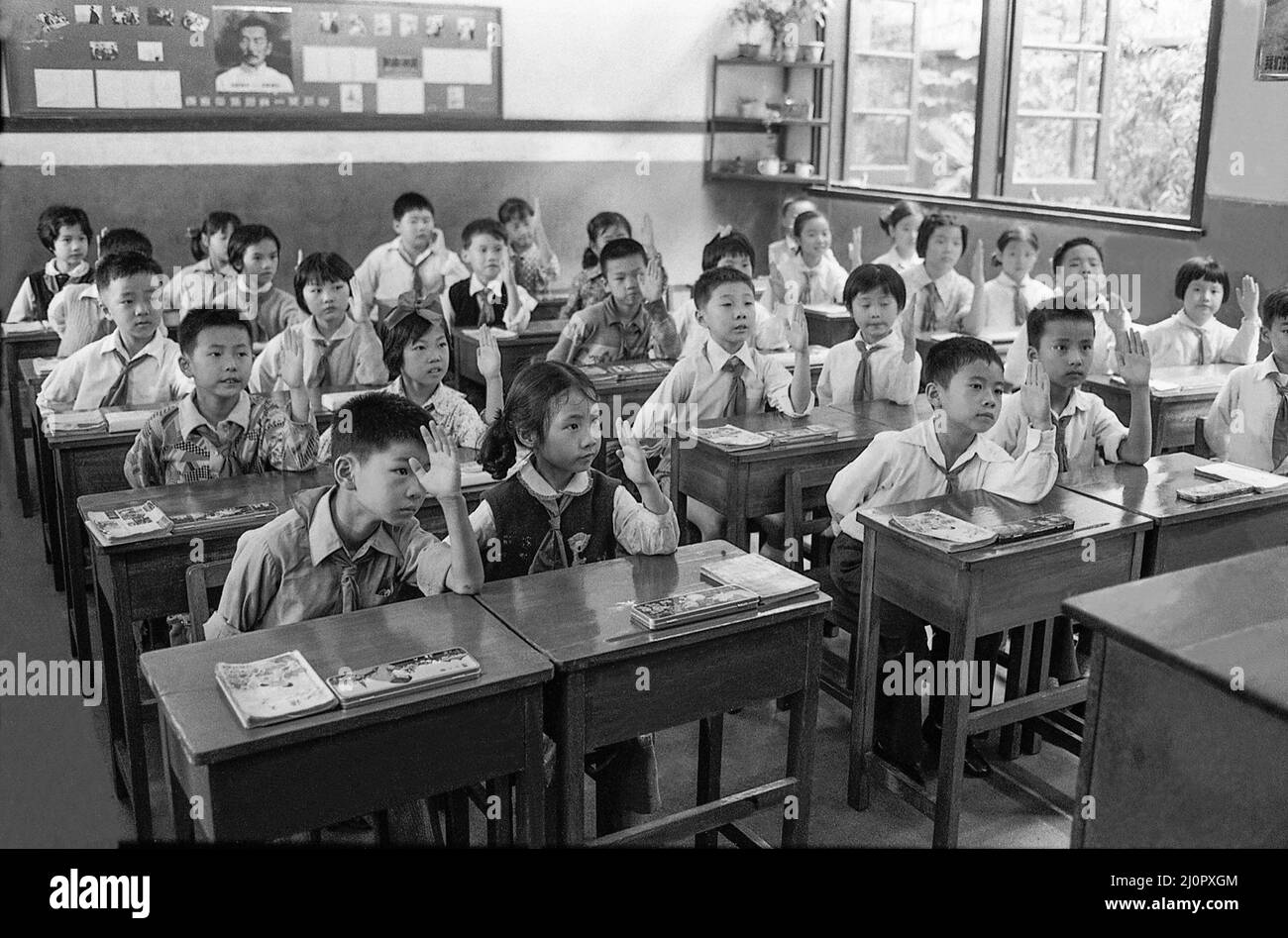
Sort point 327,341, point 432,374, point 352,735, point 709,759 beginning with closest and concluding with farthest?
1. point 352,735
2. point 709,759
3. point 432,374
4. point 327,341

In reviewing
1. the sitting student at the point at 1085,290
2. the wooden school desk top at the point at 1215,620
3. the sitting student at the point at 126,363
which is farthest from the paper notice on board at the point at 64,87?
the wooden school desk top at the point at 1215,620

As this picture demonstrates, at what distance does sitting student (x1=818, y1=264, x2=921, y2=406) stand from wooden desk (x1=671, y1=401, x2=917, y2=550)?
465 millimetres

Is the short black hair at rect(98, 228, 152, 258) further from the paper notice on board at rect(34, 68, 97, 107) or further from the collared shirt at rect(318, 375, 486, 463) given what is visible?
the collared shirt at rect(318, 375, 486, 463)

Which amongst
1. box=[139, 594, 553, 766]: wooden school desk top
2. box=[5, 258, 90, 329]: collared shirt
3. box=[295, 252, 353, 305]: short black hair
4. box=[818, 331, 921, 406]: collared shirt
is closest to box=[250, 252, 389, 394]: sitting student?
box=[295, 252, 353, 305]: short black hair

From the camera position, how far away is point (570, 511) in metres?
2.48

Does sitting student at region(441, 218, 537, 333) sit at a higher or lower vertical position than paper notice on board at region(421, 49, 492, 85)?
lower

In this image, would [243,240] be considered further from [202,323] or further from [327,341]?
[202,323]

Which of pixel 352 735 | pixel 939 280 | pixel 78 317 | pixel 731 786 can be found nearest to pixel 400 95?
pixel 78 317

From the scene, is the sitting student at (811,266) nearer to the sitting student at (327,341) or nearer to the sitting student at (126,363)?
the sitting student at (327,341)

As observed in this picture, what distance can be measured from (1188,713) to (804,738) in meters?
0.86

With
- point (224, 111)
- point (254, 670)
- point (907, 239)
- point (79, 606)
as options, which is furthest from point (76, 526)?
point (907, 239)

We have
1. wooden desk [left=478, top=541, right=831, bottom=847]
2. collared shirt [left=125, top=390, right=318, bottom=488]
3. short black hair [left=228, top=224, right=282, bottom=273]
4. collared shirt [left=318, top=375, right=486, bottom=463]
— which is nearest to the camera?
wooden desk [left=478, top=541, right=831, bottom=847]

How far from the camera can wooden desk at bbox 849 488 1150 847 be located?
244 cm

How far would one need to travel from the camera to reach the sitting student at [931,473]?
2.78 meters
